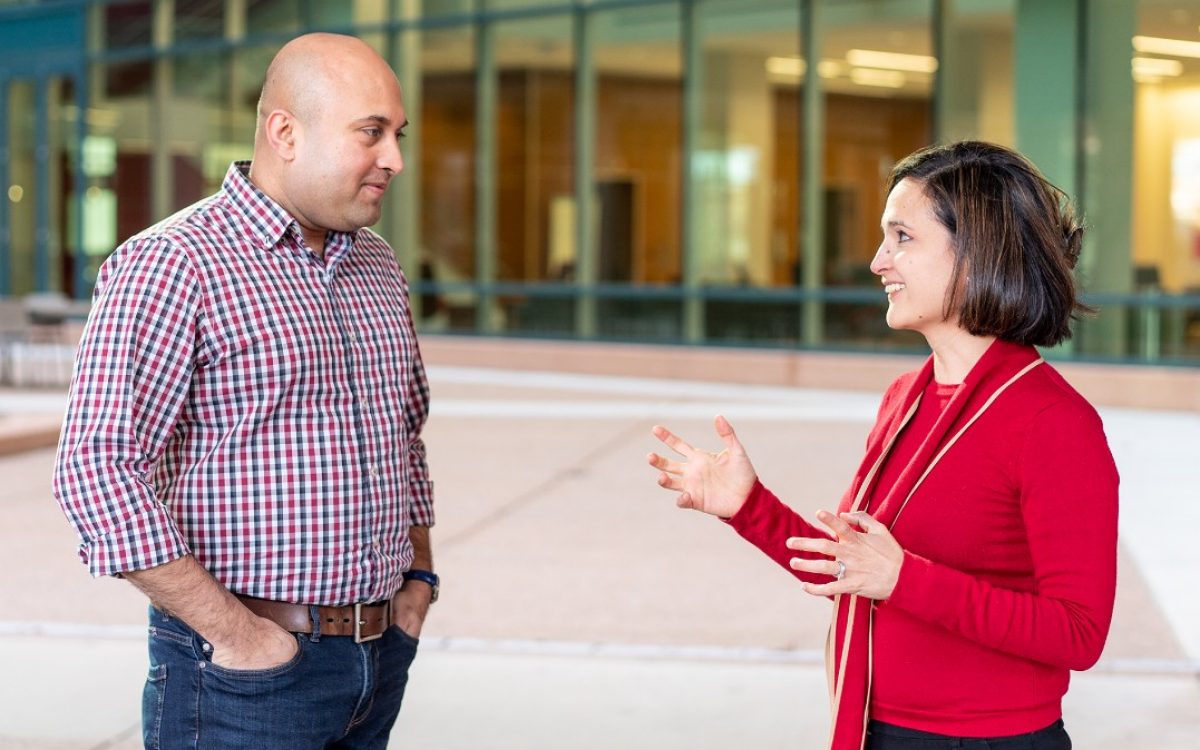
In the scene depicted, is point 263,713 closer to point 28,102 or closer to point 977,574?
point 977,574

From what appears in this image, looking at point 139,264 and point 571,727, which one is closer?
point 139,264

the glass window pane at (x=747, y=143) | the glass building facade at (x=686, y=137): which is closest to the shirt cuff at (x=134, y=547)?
the glass building facade at (x=686, y=137)

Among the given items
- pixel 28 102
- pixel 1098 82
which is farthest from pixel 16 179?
pixel 1098 82

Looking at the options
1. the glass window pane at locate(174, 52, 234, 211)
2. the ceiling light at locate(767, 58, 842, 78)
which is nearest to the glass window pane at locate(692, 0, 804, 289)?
the ceiling light at locate(767, 58, 842, 78)

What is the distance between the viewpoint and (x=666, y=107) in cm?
2066

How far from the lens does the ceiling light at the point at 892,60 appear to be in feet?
59.9

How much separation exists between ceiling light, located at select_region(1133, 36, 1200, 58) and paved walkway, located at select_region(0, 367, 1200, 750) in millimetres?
5637

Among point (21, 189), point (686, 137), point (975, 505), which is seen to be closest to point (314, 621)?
point (975, 505)

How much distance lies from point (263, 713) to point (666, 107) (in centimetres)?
1830

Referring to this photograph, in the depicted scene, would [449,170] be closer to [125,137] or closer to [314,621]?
[125,137]

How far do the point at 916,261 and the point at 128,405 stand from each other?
1336mm

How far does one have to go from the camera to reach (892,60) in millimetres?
18547

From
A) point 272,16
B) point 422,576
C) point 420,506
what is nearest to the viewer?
point 422,576

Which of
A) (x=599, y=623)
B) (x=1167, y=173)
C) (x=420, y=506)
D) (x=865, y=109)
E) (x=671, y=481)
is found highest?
(x=865, y=109)
